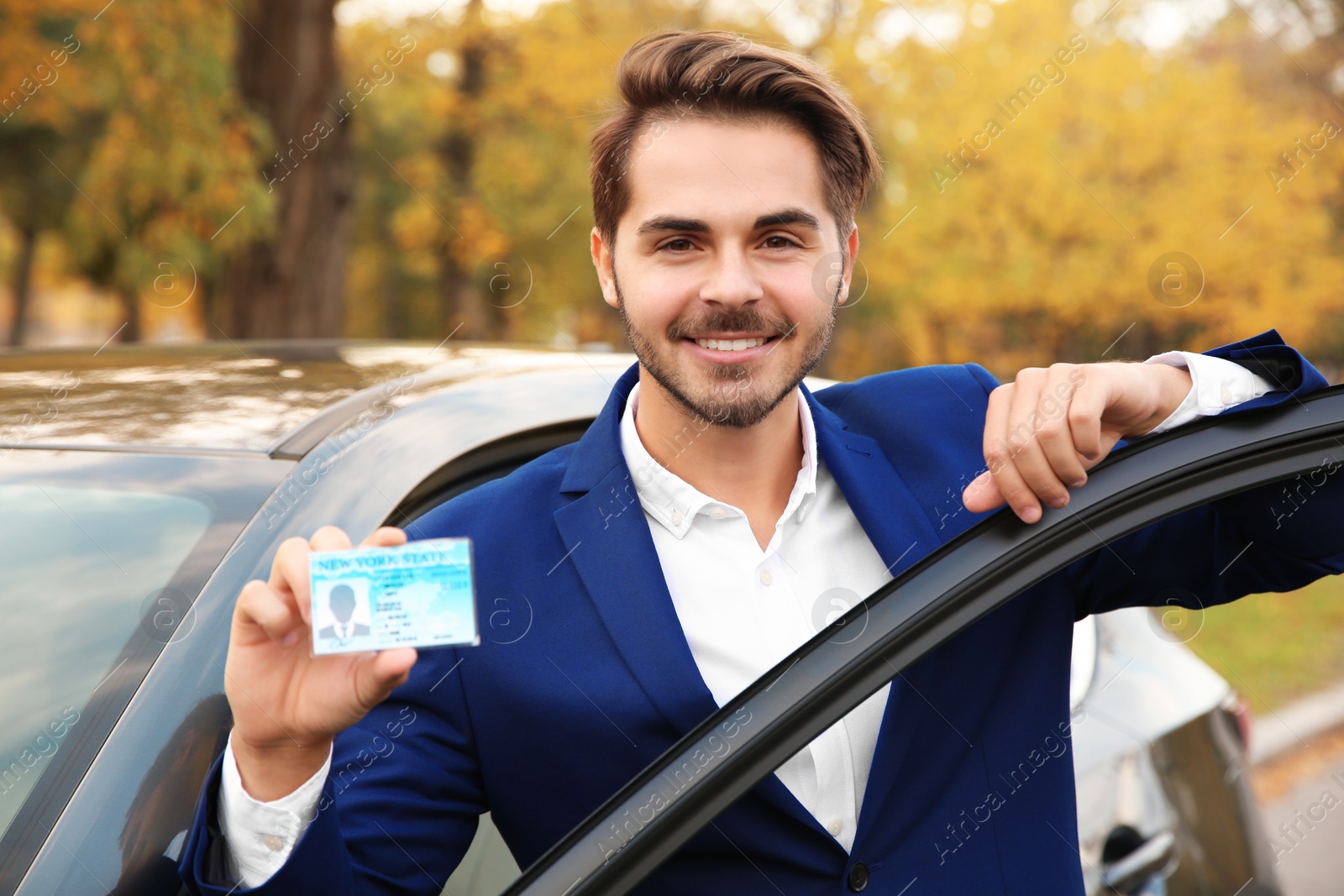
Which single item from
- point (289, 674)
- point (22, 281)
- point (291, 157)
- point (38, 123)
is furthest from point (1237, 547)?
point (22, 281)

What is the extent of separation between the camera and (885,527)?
1927 mm

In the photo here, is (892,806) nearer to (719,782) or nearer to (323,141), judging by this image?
(719,782)

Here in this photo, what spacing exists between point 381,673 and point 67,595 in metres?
0.77

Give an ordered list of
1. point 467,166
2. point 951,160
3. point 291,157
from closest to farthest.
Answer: point 291,157 → point 951,160 → point 467,166

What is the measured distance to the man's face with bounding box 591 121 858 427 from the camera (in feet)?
6.23

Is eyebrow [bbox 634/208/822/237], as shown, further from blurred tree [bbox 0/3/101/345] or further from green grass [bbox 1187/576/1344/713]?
blurred tree [bbox 0/3/101/345]

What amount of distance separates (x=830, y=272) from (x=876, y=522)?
44 centimetres

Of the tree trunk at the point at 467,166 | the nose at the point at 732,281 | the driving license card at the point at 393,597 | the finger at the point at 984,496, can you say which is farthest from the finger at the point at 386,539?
the tree trunk at the point at 467,166

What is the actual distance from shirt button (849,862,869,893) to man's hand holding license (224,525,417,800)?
0.76 meters

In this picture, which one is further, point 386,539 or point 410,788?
point 410,788

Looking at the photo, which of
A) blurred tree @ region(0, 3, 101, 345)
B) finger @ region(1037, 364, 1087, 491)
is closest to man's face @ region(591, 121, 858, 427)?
finger @ region(1037, 364, 1087, 491)

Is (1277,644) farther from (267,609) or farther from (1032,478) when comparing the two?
(267,609)

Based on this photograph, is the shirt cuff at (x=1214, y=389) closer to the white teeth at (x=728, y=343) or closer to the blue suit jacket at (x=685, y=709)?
the blue suit jacket at (x=685, y=709)

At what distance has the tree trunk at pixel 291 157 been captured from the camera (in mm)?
8078
